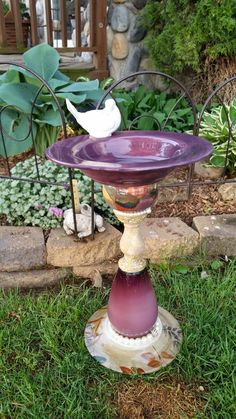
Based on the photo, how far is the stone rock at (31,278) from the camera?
192 centimetres

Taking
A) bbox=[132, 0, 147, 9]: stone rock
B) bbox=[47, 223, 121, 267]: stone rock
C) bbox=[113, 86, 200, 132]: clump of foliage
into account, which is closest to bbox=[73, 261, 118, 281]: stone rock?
bbox=[47, 223, 121, 267]: stone rock

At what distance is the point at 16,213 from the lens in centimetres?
205

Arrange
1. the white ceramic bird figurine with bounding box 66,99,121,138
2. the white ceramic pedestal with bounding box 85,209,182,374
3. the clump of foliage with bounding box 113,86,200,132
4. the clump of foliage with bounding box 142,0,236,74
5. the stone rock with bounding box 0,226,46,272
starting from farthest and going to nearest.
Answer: the clump of foliage with bounding box 142,0,236,74 → the clump of foliage with bounding box 113,86,200,132 → the stone rock with bounding box 0,226,46,272 → the white ceramic pedestal with bounding box 85,209,182,374 → the white ceramic bird figurine with bounding box 66,99,121,138

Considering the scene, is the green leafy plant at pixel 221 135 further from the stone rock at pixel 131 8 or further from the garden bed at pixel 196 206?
the stone rock at pixel 131 8

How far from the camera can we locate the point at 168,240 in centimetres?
194

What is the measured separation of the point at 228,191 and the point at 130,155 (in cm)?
117

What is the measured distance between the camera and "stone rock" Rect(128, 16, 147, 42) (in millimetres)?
3656

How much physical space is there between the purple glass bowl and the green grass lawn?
761 millimetres

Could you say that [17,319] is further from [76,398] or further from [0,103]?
[0,103]

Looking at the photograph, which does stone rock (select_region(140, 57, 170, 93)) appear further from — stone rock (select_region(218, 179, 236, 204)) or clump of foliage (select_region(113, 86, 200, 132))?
stone rock (select_region(218, 179, 236, 204))

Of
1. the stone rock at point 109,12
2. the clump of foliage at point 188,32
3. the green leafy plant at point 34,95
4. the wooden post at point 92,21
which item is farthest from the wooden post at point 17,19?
the green leafy plant at point 34,95

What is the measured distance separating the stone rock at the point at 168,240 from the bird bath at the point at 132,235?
14.1 inches

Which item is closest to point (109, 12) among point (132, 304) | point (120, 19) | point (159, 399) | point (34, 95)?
point (120, 19)

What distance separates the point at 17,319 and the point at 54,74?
1.45m
